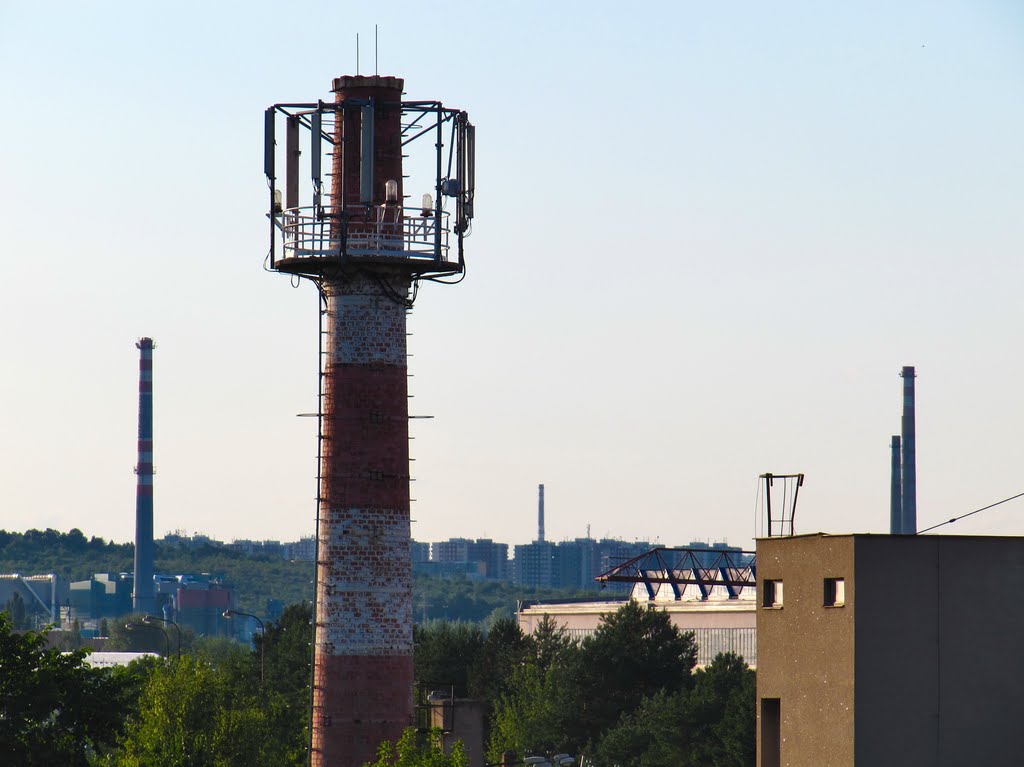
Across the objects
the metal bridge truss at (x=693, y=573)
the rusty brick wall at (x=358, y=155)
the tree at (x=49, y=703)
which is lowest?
the tree at (x=49, y=703)

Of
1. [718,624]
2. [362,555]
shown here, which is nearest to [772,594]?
[362,555]

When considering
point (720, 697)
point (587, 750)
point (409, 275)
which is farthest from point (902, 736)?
point (587, 750)

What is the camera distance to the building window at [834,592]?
4206cm

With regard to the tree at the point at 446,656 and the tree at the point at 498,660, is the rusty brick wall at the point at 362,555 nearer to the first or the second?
the tree at the point at 446,656

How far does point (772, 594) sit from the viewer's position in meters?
45.3

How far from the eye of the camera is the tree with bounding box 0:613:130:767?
5103cm

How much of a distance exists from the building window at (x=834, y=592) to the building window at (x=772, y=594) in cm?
251

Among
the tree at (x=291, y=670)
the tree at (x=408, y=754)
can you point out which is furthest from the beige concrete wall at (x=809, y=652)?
the tree at (x=291, y=670)

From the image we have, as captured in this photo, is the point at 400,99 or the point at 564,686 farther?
the point at 564,686

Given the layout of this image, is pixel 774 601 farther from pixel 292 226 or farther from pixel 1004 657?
pixel 292 226

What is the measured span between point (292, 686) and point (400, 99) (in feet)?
181

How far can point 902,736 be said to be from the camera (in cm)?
4103

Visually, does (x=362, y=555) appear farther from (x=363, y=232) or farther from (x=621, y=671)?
(x=621, y=671)

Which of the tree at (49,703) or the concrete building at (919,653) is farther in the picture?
the tree at (49,703)
